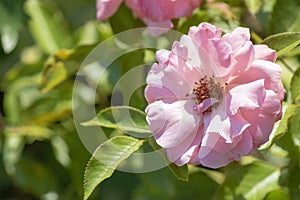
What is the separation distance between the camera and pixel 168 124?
1.13 metres

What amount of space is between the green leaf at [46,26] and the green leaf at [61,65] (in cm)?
30

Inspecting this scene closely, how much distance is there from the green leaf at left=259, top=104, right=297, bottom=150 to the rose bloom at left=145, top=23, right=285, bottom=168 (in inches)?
2.8

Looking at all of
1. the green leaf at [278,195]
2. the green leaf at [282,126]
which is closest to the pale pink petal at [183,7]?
the green leaf at [282,126]

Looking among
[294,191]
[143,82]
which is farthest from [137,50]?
[294,191]

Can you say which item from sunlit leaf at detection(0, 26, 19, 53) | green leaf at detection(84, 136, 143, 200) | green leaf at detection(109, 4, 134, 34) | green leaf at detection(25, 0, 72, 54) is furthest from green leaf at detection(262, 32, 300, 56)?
green leaf at detection(25, 0, 72, 54)

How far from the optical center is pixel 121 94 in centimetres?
153

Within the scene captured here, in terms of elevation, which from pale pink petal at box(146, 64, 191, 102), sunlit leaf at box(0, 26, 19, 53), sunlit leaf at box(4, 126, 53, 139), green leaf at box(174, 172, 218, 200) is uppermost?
pale pink petal at box(146, 64, 191, 102)

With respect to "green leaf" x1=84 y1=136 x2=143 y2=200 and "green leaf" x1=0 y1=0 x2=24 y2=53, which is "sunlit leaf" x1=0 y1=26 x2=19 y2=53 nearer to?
"green leaf" x1=0 y1=0 x2=24 y2=53

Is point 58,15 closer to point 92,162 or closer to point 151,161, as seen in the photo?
point 151,161

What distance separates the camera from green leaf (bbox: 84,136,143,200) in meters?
1.15

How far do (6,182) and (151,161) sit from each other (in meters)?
0.62

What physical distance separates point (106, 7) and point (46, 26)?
599mm

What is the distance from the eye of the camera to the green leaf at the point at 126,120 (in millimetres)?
1225

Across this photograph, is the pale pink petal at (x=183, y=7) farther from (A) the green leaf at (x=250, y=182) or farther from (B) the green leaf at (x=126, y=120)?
(A) the green leaf at (x=250, y=182)
